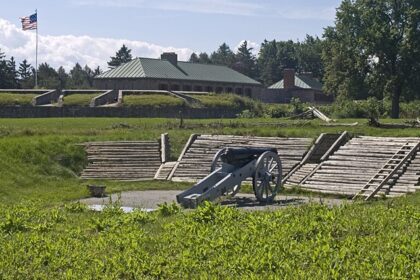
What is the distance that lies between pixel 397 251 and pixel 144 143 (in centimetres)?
1896

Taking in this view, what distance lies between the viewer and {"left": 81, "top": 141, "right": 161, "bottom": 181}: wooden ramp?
81.9ft

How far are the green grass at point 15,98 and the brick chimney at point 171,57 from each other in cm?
2531

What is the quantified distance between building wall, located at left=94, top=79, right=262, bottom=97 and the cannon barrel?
5031cm

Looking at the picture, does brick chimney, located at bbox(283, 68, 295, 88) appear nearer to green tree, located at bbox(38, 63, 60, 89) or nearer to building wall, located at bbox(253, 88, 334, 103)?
building wall, located at bbox(253, 88, 334, 103)

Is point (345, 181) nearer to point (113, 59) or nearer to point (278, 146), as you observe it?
point (278, 146)

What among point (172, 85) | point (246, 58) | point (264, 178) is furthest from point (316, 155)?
point (246, 58)

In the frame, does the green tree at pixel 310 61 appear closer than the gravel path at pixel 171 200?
No

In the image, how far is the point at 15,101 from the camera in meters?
50.0

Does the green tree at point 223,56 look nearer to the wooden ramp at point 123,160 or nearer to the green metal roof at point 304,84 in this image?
the green metal roof at point 304,84

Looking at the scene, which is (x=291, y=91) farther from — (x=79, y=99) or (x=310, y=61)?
(x=79, y=99)

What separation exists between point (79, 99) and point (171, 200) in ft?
110

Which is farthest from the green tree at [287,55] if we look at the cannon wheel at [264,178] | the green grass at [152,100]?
the cannon wheel at [264,178]

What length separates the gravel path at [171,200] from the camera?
58.5ft

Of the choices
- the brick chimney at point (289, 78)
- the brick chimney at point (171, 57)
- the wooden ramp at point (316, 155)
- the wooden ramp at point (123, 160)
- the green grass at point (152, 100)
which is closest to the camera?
the wooden ramp at point (316, 155)
